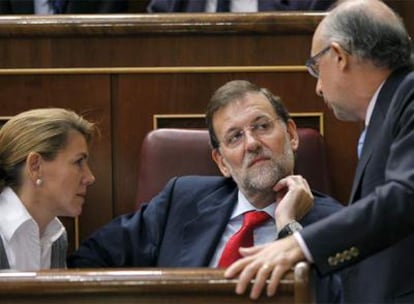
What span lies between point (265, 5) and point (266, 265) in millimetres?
1128

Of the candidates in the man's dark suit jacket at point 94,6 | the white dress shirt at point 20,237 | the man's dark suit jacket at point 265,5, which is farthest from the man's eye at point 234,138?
the man's dark suit jacket at point 94,6

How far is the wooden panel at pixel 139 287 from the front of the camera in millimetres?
1086

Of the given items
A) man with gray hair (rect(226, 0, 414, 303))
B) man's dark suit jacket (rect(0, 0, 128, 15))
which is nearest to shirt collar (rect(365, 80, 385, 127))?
man with gray hair (rect(226, 0, 414, 303))

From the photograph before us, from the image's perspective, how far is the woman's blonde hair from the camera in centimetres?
156

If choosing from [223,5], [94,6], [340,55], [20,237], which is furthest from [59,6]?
[340,55]

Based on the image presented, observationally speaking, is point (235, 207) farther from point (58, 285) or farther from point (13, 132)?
point (58, 285)

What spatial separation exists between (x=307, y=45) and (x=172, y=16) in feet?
0.84

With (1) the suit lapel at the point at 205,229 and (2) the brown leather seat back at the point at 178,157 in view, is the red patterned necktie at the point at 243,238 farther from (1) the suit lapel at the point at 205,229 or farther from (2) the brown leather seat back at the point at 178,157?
(2) the brown leather seat back at the point at 178,157

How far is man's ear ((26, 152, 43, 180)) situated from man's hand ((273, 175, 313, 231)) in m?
0.37

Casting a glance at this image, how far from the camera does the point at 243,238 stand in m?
1.60

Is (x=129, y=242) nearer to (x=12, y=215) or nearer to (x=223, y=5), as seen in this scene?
(x=12, y=215)

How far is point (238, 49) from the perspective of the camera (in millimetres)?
1881

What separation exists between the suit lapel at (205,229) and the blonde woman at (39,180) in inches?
7.4

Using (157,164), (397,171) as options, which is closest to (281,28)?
(157,164)
